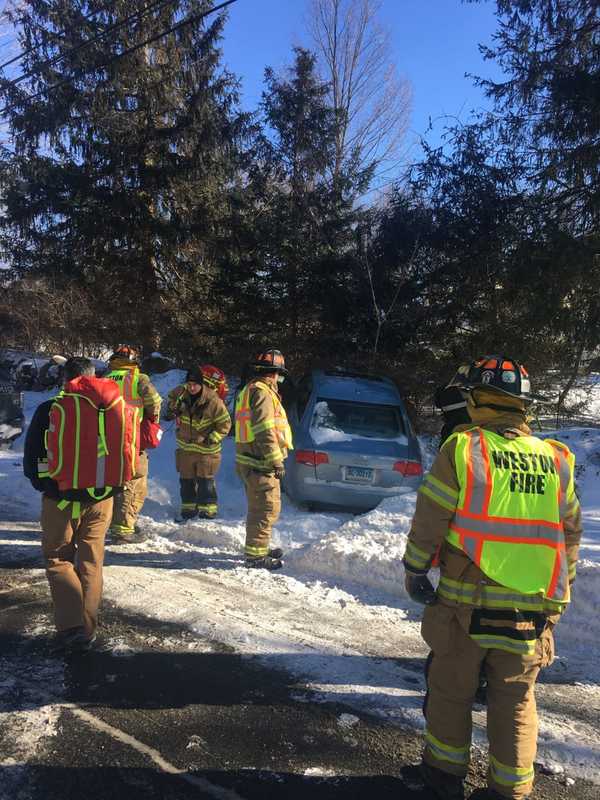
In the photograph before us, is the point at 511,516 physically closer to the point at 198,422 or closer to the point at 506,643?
the point at 506,643

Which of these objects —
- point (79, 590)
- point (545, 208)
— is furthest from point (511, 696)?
point (545, 208)

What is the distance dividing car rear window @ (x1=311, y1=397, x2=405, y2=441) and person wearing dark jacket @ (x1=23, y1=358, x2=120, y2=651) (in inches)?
140

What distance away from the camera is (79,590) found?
4.08m

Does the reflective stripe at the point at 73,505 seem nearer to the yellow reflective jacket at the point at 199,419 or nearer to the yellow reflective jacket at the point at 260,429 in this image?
the yellow reflective jacket at the point at 260,429

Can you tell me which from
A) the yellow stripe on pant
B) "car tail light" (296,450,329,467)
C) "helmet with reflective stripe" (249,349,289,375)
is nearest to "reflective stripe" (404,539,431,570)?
A: the yellow stripe on pant

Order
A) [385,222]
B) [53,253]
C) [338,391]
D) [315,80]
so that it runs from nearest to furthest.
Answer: [338,391] < [385,222] < [53,253] < [315,80]

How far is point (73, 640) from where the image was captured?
400 centimetres

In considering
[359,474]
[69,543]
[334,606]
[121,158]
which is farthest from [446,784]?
[121,158]

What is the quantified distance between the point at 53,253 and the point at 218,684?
12.7 m

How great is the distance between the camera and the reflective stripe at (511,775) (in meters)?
2.51

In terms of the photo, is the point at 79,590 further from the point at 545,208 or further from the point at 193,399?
the point at 545,208

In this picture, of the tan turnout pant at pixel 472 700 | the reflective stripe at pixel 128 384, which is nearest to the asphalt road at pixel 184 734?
the tan turnout pant at pixel 472 700

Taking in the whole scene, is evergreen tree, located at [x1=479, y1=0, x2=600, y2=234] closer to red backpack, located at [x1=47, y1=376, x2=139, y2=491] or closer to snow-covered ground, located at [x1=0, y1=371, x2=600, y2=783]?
snow-covered ground, located at [x1=0, y1=371, x2=600, y2=783]

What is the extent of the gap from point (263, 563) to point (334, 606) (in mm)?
1068
